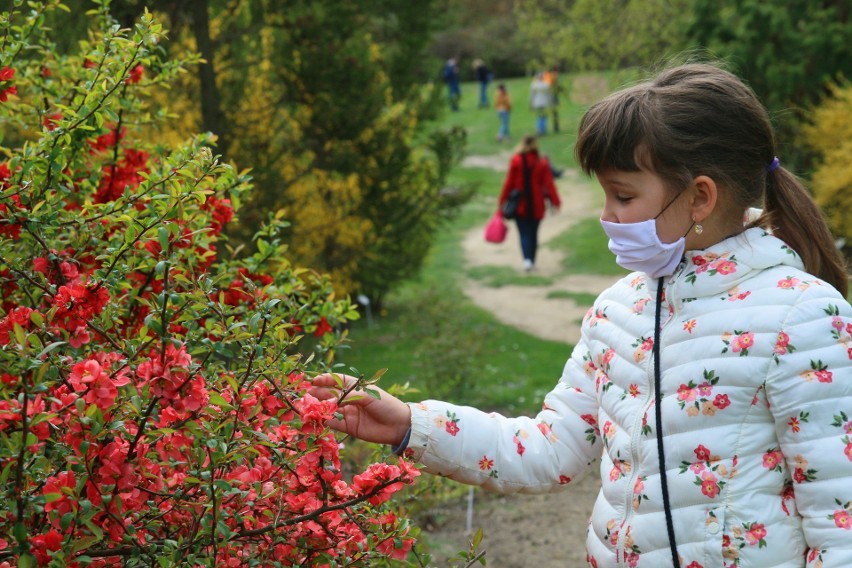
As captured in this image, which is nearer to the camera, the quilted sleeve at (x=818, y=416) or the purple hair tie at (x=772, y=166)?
the quilted sleeve at (x=818, y=416)

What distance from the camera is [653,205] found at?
1.88 meters

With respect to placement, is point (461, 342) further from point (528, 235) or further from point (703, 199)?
point (528, 235)

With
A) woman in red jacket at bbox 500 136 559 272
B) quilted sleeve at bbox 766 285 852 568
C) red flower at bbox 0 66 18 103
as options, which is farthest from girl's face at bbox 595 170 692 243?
woman in red jacket at bbox 500 136 559 272

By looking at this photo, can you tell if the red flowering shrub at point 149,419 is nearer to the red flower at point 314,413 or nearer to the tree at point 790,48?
the red flower at point 314,413

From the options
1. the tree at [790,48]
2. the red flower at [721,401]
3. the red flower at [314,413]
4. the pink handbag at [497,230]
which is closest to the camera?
the red flower at [314,413]

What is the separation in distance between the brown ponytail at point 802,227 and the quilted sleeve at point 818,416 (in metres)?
0.21

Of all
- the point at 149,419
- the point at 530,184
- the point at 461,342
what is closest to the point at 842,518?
the point at 149,419

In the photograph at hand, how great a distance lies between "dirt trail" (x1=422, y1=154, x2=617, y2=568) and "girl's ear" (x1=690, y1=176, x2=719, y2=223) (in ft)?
2.75

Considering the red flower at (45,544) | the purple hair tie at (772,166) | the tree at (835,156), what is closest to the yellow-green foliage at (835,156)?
the tree at (835,156)

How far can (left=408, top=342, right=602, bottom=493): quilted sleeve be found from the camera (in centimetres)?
206

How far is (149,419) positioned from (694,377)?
3.06ft

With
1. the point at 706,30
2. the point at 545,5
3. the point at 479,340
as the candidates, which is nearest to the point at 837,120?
the point at 706,30

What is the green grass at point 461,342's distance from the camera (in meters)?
6.03

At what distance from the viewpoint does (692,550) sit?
69.1 inches
